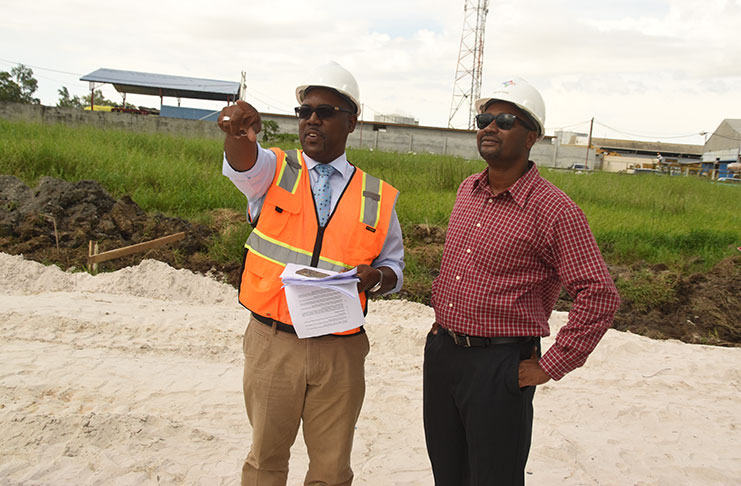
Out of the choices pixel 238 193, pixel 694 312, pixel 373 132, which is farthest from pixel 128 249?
pixel 373 132

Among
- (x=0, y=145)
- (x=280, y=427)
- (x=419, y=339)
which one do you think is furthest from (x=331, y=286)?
(x=0, y=145)

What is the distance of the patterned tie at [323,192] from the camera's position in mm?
2396

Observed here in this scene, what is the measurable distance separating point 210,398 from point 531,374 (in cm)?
298

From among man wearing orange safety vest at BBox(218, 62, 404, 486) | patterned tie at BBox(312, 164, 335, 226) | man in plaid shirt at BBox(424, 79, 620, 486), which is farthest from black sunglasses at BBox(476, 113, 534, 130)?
patterned tie at BBox(312, 164, 335, 226)

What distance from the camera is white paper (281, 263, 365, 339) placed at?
2.19 m

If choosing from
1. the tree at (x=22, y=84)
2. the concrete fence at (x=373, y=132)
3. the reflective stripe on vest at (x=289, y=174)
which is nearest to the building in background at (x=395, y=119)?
the concrete fence at (x=373, y=132)

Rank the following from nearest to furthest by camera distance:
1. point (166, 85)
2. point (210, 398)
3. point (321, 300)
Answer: point (321, 300) → point (210, 398) → point (166, 85)

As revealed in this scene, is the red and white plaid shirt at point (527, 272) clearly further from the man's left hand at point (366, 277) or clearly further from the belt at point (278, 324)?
the belt at point (278, 324)

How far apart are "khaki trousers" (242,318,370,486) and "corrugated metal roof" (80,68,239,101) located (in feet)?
80.3

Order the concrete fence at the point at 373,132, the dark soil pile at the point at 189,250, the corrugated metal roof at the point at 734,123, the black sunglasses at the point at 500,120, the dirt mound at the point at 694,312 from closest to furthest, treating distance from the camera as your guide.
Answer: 1. the black sunglasses at the point at 500,120
2. the dirt mound at the point at 694,312
3. the dark soil pile at the point at 189,250
4. the concrete fence at the point at 373,132
5. the corrugated metal roof at the point at 734,123

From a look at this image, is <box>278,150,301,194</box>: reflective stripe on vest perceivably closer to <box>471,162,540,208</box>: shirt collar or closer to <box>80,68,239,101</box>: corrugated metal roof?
<box>471,162,540,208</box>: shirt collar

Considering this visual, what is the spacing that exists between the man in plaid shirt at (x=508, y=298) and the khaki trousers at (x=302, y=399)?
41cm

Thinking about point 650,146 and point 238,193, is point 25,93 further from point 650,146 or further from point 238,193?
point 650,146

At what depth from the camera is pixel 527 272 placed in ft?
7.63
